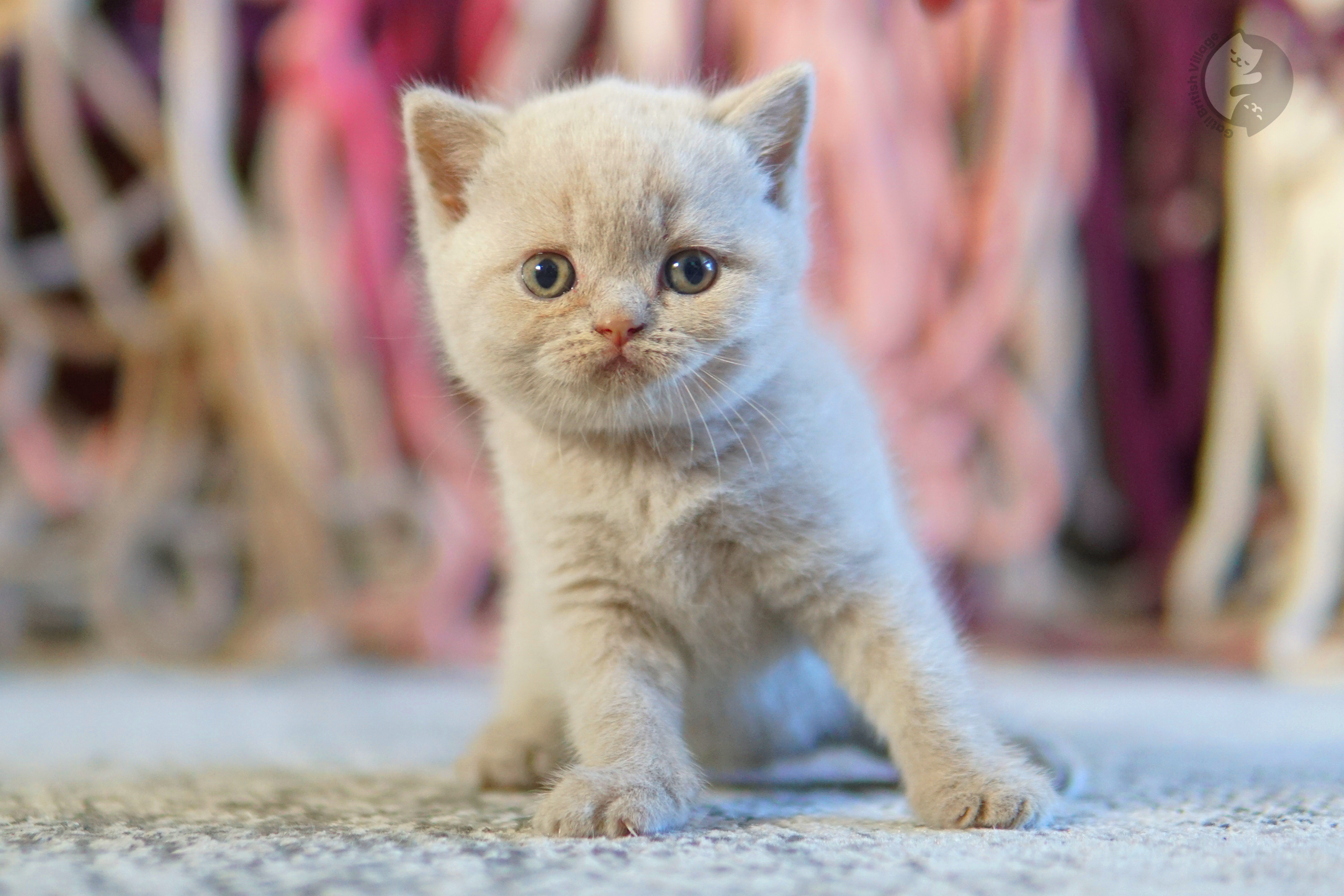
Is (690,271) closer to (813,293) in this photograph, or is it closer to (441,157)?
(441,157)

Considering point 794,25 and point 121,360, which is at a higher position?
point 794,25

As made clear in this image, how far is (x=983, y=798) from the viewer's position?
0.84 metres

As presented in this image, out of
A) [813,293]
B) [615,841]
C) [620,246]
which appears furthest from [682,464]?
[813,293]

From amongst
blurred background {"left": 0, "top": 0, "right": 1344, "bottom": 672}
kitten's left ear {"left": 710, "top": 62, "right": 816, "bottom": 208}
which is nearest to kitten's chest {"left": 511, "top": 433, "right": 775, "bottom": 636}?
kitten's left ear {"left": 710, "top": 62, "right": 816, "bottom": 208}

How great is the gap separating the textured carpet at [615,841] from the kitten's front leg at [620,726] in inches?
1.1

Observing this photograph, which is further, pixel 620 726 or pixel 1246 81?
pixel 1246 81

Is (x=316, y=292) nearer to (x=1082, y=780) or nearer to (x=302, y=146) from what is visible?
(x=302, y=146)

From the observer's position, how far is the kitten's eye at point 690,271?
903mm

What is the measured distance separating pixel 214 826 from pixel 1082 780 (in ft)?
2.27

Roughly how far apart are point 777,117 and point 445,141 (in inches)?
11.4

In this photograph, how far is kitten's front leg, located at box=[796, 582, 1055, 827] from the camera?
845mm

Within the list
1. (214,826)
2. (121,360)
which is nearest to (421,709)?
(214,826)

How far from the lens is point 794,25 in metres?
1.75

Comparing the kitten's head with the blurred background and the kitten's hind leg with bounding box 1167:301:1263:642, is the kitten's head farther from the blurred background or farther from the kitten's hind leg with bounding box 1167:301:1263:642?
the kitten's hind leg with bounding box 1167:301:1263:642
